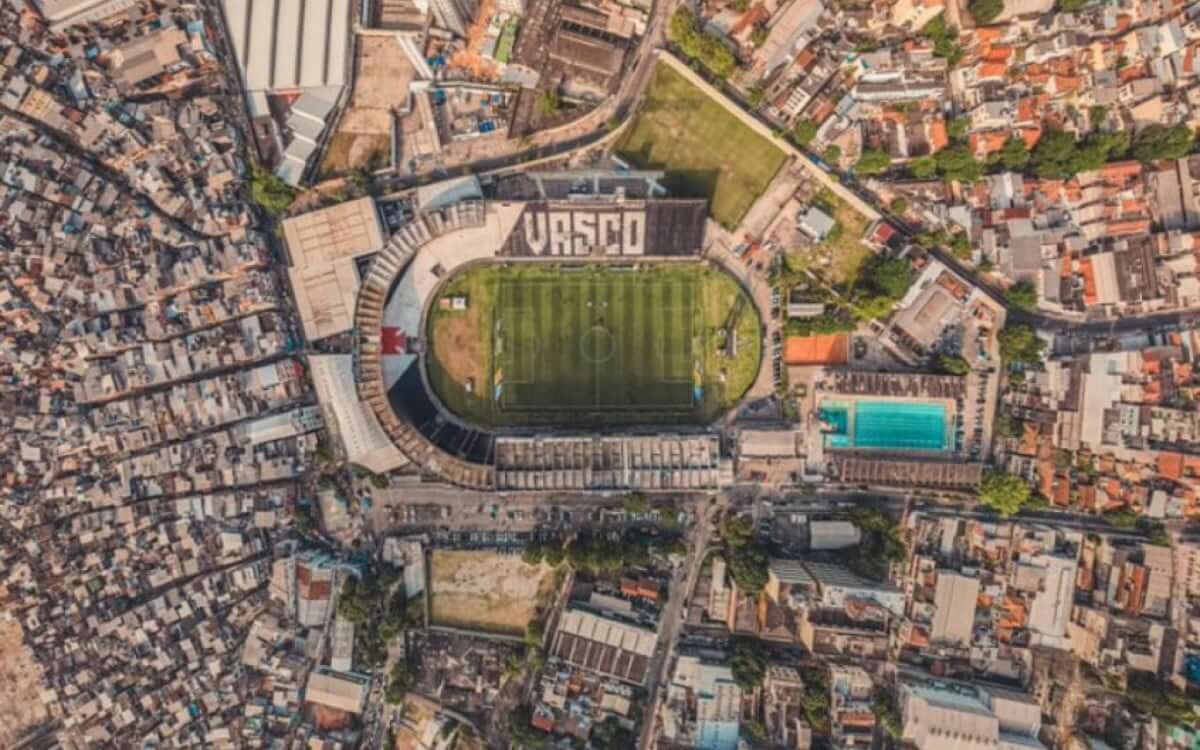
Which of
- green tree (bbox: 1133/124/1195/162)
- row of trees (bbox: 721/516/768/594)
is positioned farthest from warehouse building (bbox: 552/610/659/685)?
green tree (bbox: 1133/124/1195/162)

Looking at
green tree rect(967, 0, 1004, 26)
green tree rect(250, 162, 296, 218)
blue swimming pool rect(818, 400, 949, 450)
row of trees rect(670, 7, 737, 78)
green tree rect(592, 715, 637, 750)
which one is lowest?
green tree rect(592, 715, 637, 750)

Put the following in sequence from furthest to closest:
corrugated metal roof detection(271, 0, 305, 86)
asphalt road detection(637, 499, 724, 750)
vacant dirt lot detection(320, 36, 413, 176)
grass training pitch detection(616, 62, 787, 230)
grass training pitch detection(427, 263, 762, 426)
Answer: grass training pitch detection(427, 263, 762, 426) < grass training pitch detection(616, 62, 787, 230) < asphalt road detection(637, 499, 724, 750) < vacant dirt lot detection(320, 36, 413, 176) < corrugated metal roof detection(271, 0, 305, 86)

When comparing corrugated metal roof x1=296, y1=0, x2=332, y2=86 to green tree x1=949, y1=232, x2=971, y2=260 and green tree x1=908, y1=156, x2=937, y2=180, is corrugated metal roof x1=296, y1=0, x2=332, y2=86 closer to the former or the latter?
green tree x1=908, y1=156, x2=937, y2=180

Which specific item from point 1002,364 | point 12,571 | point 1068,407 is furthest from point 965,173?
point 12,571

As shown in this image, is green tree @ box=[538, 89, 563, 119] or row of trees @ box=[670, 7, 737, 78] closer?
row of trees @ box=[670, 7, 737, 78]

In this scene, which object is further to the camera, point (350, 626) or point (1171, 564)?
point (350, 626)

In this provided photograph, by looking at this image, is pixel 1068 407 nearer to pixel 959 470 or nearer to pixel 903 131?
pixel 959 470

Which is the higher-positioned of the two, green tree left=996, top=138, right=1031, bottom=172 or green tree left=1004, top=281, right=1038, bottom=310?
green tree left=996, top=138, right=1031, bottom=172

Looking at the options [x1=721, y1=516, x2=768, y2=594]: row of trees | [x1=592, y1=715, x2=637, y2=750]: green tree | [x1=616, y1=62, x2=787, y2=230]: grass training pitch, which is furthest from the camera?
[x1=616, y1=62, x2=787, y2=230]: grass training pitch
